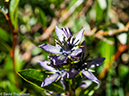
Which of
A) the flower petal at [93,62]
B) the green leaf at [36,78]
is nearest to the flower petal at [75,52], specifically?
the flower petal at [93,62]

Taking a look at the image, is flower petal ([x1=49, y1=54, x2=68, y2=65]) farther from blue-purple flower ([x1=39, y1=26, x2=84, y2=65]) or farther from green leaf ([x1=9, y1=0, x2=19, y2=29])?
green leaf ([x1=9, y1=0, x2=19, y2=29])

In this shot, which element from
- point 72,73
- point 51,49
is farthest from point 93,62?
point 51,49

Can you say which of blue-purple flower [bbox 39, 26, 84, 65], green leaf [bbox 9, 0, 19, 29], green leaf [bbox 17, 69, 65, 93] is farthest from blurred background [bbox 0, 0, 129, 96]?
blue-purple flower [bbox 39, 26, 84, 65]

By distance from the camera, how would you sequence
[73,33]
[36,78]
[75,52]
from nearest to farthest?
[75,52] → [36,78] → [73,33]

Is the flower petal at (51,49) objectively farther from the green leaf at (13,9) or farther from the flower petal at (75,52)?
the green leaf at (13,9)

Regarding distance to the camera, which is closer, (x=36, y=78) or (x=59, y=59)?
(x=59, y=59)

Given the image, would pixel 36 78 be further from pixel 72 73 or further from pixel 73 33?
pixel 73 33
